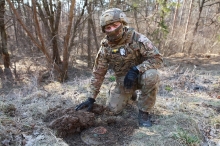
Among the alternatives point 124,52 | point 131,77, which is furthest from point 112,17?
point 131,77

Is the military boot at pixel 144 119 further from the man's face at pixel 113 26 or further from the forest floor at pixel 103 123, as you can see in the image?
the man's face at pixel 113 26

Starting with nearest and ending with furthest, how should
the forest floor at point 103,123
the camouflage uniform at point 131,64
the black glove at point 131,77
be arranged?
the forest floor at point 103,123
the black glove at point 131,77
the camouflage uniform at point 131,64

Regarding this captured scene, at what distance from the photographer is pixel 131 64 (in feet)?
9.77

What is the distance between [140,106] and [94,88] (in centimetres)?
64

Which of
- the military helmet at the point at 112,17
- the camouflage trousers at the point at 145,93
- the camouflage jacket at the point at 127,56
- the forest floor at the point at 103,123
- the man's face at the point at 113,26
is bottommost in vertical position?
the forest floor at the point at 103,123

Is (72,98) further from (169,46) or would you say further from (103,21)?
(169,46)

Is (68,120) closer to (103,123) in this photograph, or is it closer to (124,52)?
(103,123)

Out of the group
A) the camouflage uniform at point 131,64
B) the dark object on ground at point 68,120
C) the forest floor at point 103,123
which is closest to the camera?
the forest floor at point 103,123

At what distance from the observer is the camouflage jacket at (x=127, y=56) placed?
8.96 feet

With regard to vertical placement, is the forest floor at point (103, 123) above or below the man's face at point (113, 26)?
below

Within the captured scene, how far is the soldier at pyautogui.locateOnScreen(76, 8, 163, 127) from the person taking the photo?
2.66 meters

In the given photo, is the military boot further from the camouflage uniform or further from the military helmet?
the military helmet

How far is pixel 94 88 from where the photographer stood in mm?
2936

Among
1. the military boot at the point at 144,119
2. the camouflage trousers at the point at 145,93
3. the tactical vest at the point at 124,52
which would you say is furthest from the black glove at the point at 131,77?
the military boot at the point at 144,119
